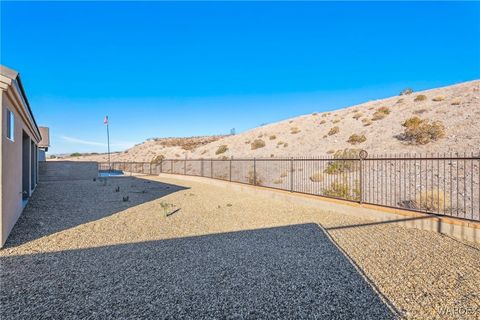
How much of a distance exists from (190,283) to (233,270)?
85 centimetres

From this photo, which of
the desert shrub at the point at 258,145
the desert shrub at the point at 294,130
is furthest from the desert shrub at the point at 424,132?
the desert shrub at the point at 258,145

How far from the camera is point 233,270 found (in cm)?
472

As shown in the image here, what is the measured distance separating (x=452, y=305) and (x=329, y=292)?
62.3 inches

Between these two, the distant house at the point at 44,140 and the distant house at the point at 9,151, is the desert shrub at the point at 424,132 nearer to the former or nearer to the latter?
the distant house at the point at 9,151

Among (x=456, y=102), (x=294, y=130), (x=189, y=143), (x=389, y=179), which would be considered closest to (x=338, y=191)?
(x=389, y=179)

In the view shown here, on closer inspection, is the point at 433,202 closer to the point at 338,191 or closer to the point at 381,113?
the point at 338,191

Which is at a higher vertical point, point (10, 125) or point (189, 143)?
point (189, 143)

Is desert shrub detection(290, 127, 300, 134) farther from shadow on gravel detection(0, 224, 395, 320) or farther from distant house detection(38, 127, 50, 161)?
shadow on gravel detection(0, 224, 395, 320)

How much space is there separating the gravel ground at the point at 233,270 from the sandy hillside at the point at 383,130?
1397cm

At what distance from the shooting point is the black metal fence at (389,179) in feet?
30.0

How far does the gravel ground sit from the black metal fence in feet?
8.51

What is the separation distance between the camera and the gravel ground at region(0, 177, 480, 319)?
3.53m

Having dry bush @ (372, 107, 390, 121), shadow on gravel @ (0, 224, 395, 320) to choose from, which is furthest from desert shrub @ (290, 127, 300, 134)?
shadow on gravel @ (0, 224, 395, 320)

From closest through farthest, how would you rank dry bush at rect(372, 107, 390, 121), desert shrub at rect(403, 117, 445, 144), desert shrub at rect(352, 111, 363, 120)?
desert shrub at rect(403, 117, 445, 144) < dry bush at rect(372, 107, 390, 121) < desert shrub at rect(352, 111, 363, 120)
